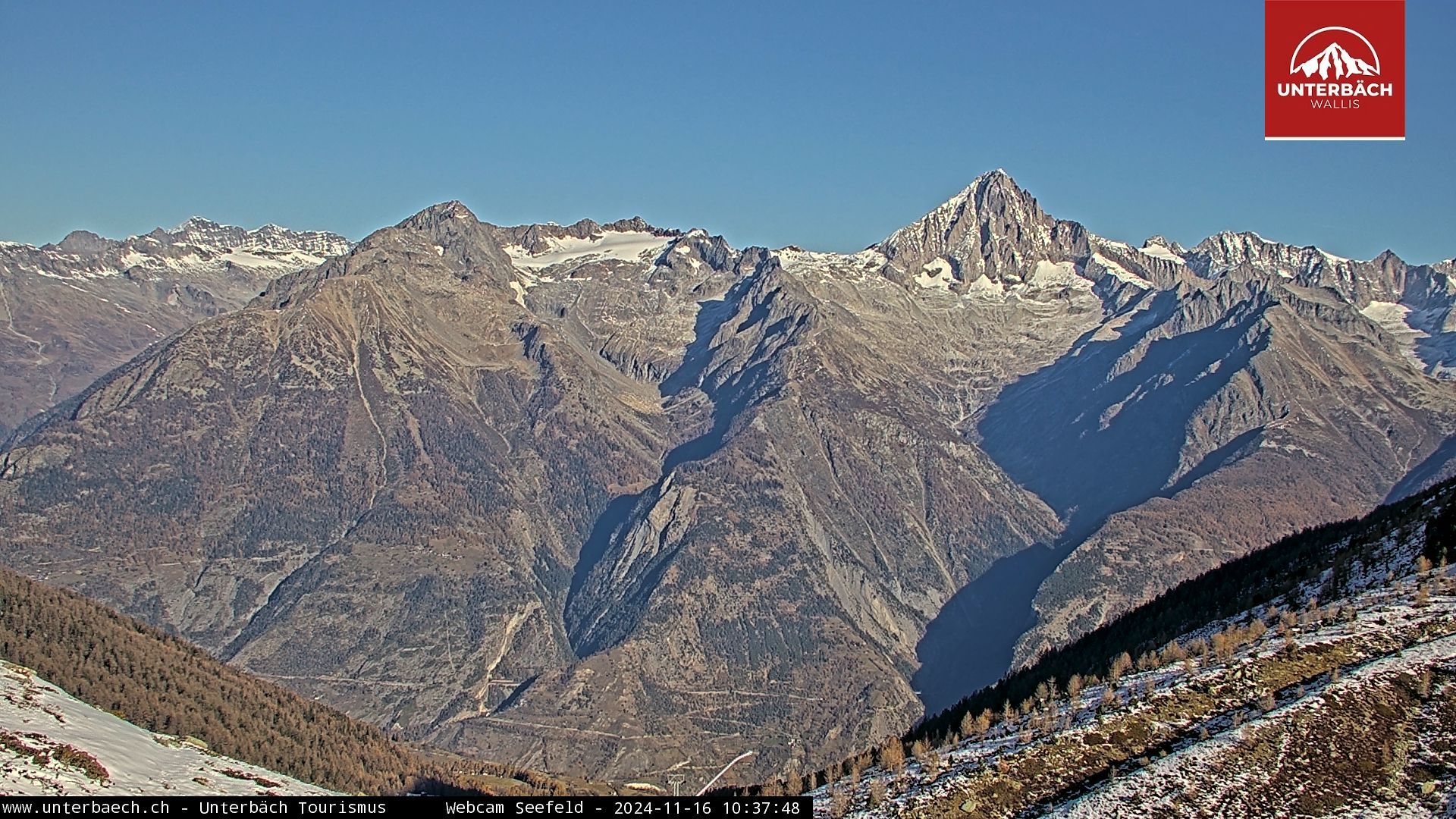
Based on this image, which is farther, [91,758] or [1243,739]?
[91,758]

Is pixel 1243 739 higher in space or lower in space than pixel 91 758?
higher

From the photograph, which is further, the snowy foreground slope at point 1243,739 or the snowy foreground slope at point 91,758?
the snowy foreground slope at point 91,758

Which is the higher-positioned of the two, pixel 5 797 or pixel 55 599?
pixel 55 599

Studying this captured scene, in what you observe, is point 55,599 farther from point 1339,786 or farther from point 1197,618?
point 1339,786

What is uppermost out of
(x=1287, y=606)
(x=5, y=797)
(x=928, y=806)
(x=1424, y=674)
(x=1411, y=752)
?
(x=1287, y=606)

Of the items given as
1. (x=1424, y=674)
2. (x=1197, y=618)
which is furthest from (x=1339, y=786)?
(x=1197, y=618)
